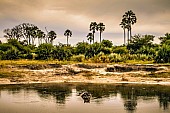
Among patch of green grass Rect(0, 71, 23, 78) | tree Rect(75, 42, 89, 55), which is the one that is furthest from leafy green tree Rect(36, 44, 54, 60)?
patch of green grass Rect(0, 71, 23, 78)

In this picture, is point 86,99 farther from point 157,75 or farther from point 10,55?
point 10,55

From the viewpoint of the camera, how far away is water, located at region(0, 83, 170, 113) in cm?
3543

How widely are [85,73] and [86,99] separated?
2578cm

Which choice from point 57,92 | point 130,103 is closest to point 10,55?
point 57,92

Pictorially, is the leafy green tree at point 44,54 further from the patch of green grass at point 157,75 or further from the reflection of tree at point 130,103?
the reflection of tree at point 130,103

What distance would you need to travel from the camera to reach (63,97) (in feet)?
144

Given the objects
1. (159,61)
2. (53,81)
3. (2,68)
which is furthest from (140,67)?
(2,68)

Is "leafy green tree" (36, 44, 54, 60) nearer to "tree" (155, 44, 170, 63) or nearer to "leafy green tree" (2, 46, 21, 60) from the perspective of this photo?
"leafy green tree" (2, 46, 21, 60)

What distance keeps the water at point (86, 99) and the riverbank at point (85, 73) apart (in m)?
6.84

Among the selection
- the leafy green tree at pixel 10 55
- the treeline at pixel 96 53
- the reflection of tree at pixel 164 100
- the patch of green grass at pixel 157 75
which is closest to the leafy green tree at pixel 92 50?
the treeline at pixel 96 53

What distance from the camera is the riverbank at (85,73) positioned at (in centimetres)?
6169

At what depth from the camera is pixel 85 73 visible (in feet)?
218

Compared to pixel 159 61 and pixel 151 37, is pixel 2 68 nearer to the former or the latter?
pixel 159 61

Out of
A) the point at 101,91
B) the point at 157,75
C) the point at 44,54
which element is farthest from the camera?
the point at 44,54
